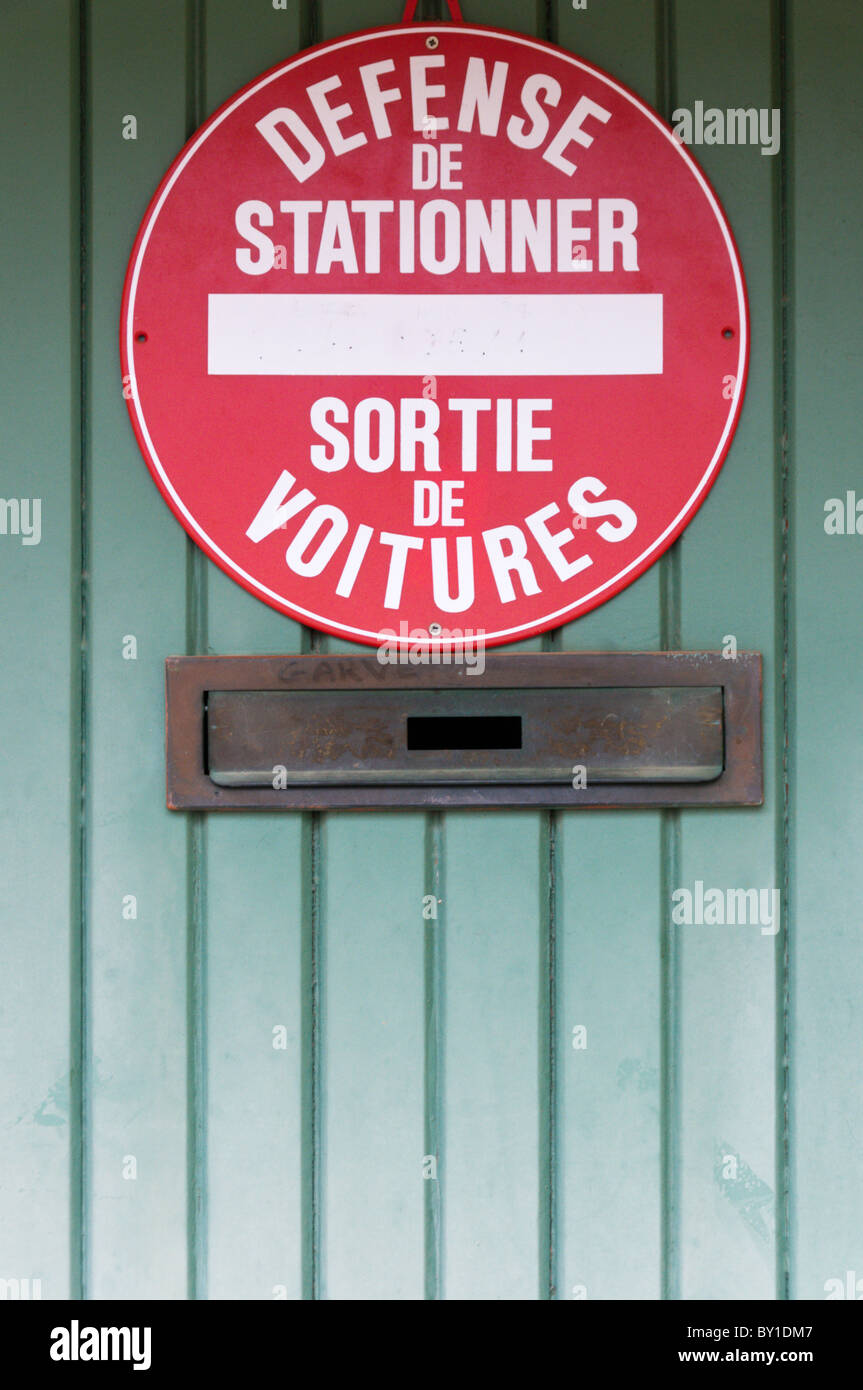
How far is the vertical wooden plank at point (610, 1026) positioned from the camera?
3.76ft

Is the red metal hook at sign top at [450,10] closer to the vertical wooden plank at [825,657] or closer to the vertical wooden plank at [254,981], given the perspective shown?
the vertical wooden plank at [825,657]

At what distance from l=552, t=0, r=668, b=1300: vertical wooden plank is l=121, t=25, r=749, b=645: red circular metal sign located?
0.56 feet

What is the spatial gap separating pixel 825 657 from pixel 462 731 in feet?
1.22

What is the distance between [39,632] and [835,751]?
31.8 inches

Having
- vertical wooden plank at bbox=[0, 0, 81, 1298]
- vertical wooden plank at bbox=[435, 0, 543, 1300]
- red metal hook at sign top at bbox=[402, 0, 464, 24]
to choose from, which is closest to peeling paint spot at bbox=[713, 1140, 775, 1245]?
vertical wooden plank at bbox=[435, 0, 543, 1300]

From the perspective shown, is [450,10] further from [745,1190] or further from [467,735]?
[745,1190]

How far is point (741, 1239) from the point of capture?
3.80 ft

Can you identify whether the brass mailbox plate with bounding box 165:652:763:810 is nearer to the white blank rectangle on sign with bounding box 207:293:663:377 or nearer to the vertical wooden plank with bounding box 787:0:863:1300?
the vertical wooden plank with bounding box 787:0:863:1300

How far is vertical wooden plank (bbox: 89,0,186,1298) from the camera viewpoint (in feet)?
3.76

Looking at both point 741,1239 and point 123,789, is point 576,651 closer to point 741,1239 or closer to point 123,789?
point 123,789

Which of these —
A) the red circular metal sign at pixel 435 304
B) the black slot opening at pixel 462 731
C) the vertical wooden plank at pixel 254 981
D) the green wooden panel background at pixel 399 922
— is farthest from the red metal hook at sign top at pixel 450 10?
the black slot opening at pixel 462 731

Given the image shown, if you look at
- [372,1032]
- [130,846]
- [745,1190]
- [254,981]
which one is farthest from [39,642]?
[745,1190]
